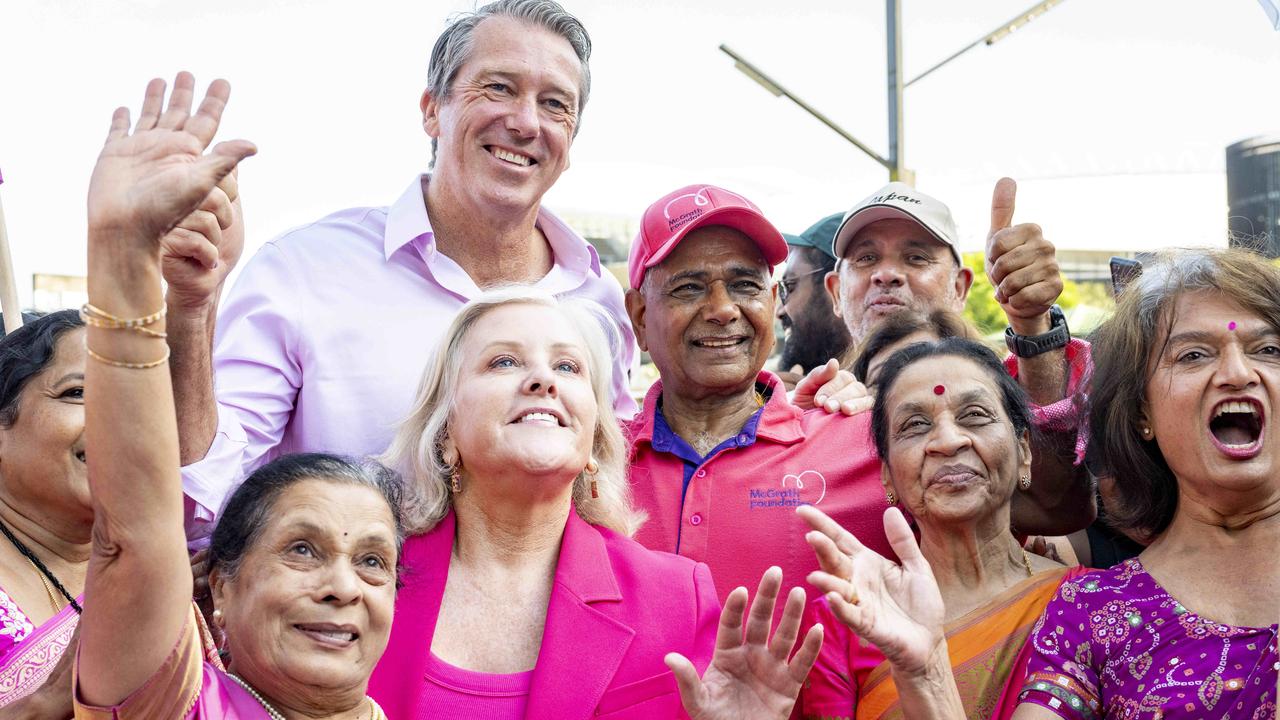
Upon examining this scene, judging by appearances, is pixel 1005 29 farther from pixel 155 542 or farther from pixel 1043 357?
pixel 155 542

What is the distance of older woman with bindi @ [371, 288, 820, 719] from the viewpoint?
2977 millimetres

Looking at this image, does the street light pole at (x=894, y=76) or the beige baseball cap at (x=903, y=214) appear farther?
the street light pole at (x=894, y=76)

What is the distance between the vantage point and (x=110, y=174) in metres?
2.15

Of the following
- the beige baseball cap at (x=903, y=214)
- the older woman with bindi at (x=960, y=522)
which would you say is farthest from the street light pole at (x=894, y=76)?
the older woman with bindi at (x=960, y=522)

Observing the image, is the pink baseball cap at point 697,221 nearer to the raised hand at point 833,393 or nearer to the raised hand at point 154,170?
the raised hand at point 833,393

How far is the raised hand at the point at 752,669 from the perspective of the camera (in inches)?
108

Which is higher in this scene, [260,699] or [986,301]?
[986,301]

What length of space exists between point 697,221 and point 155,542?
219cm

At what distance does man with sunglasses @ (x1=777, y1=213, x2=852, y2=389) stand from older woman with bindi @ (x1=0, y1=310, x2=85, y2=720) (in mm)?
3768

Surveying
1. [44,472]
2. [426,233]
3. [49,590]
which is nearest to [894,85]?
[426,233]

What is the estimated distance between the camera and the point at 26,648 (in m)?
2.78

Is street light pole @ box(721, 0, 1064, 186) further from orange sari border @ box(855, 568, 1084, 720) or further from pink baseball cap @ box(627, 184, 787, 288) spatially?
orange sari border @ box(855, 568, 1084, 720)

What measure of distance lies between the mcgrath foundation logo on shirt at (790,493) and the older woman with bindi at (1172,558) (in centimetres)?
71

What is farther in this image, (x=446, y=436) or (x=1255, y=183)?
(x=1255, y=183)
